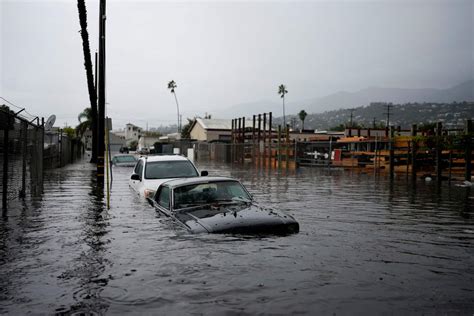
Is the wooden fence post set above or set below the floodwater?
above

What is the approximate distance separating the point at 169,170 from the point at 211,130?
62181mm

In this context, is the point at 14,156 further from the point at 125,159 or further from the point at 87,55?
the point at 87,55

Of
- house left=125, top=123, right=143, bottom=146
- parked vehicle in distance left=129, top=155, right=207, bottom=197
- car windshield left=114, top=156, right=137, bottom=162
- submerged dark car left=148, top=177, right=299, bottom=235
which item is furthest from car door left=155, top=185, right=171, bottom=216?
house left=125, top=123, right=143, bottom=146

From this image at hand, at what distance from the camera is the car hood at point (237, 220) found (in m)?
7.57

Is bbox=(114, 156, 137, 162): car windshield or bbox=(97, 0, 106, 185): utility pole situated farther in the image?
bbox=(114, 156, 137, 162): car windshield

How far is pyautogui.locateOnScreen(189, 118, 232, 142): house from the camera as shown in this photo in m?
75.4

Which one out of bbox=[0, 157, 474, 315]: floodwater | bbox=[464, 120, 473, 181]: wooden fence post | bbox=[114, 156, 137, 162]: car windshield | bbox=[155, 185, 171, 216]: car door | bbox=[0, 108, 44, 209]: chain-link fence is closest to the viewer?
bbox=[0, 157, 474, 315]: floodwater

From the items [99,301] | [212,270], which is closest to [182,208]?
[212,270]

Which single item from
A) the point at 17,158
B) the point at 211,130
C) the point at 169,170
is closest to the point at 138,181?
the point at 169,170

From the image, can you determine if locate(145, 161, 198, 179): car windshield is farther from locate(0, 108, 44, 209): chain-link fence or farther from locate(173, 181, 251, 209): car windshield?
locate(173, 181, 251, 209): car windshield

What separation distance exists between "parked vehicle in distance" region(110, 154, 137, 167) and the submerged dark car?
1793 cm

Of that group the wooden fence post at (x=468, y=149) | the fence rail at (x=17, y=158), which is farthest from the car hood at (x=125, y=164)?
the wooden fence post at (x=468, y=149)

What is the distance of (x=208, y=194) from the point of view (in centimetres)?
925

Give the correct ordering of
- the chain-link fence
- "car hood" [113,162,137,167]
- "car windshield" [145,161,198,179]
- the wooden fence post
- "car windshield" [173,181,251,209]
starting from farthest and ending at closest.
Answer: "car hood" [113,162,137,167]
the wooden fence post
"car windshield" [145,161,198,179]
the chain-link fence
"car windshield" [173,181,251,209]
